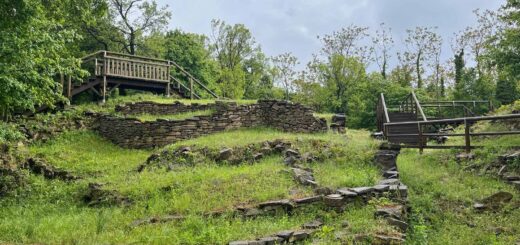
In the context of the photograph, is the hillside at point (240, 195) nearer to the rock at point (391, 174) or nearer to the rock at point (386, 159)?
the rock at point (386, 159)

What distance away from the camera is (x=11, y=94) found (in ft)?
33.7

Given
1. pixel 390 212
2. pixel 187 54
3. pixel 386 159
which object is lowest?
pixel 390 212

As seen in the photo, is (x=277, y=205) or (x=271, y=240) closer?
(x=271, y=240)

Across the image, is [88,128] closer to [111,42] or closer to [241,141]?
[241,141]

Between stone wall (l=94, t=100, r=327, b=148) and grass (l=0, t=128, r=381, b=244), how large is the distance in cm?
179

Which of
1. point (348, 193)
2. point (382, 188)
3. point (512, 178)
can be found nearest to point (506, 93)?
point (512, 178)

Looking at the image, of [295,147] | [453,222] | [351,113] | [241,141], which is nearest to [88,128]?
[241,141]

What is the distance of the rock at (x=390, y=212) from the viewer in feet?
25.6

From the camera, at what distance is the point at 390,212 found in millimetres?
7855

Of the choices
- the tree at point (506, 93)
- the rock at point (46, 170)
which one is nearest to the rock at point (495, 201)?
the rock at point (46, 170)

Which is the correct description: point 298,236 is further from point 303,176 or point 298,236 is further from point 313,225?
point 303,176

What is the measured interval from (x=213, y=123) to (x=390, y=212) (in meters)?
10.7

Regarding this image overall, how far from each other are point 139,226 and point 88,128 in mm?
10432

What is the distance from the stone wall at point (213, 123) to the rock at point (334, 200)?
9168mm
